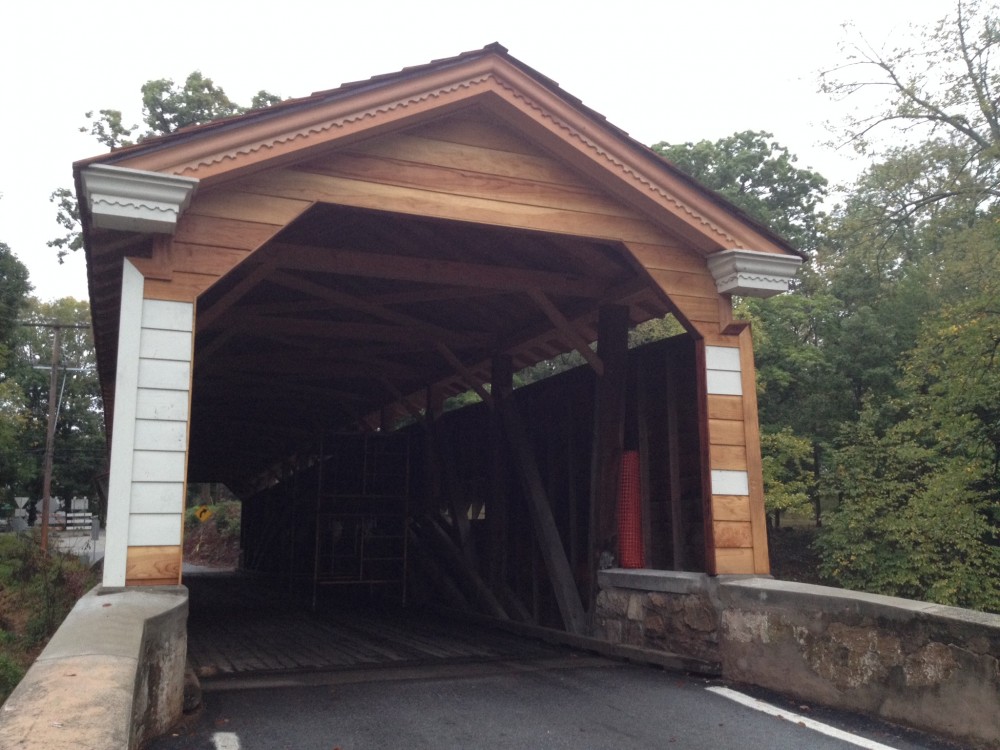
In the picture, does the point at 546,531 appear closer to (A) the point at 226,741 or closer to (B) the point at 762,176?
(A) the point at 226,741

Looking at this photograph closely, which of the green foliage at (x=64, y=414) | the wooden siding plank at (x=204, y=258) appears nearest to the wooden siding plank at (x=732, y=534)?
the wooden siding plank at (x=204, y=258)

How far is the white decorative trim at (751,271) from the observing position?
6855 millimetres

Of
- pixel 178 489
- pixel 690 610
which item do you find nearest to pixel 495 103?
pixel 178 489

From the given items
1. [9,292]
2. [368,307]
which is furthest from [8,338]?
[368,307]

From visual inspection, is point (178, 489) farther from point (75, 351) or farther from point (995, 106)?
point (75, 351)

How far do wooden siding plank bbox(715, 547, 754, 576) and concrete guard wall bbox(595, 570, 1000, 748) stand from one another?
0.44ft

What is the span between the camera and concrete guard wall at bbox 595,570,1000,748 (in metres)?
4.43

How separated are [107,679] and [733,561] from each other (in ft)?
14.6

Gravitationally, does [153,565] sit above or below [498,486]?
below

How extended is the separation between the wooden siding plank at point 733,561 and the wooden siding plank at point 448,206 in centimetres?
242

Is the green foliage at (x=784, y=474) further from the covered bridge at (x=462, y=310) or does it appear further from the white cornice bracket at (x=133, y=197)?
the white cornice bracket at (x=133, y=197)

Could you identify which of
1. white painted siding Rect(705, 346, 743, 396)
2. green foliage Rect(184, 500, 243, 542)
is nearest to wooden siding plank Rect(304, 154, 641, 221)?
white painted siding Rect(705, 346, 743, 396)

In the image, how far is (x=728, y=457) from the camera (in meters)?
6.75

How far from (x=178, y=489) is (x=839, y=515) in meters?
18.8
